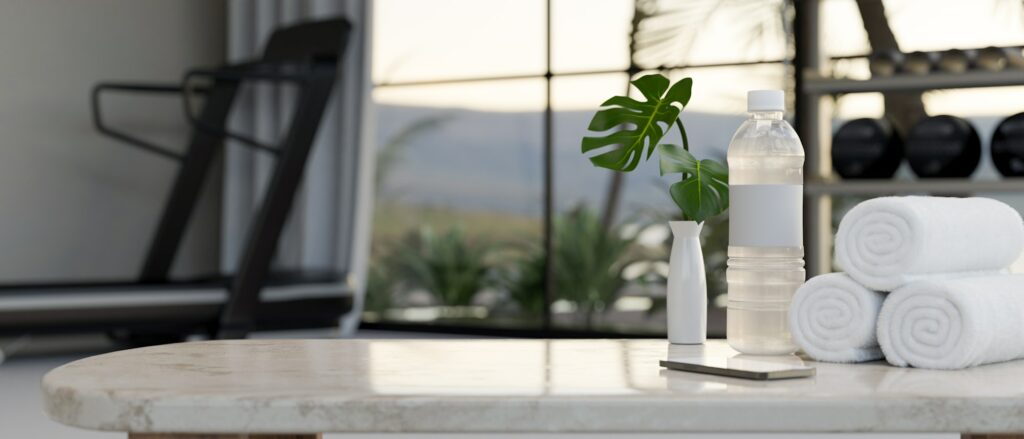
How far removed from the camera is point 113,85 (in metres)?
4.80

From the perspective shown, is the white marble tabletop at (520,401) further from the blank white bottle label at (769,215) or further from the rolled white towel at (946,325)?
the blank white bottle label at (769,215)

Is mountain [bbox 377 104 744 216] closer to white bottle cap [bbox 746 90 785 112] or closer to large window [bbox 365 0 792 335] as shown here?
large window [bbox 365 0 792 335]

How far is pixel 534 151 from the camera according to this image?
555 cm

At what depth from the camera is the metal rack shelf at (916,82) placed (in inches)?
165

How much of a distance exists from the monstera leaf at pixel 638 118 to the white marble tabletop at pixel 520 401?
1.28 feet

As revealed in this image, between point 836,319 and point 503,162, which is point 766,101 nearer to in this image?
point 836,319

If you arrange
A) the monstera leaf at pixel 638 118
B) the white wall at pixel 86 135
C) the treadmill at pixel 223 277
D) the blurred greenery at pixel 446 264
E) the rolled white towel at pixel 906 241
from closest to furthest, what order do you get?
the rolled white towel at pixel 906 241
the monstera leaf at pixel 638 118
the treadmill at pixel 223 277
the white wall at pixel 86 135
the blurred greenery at pixel 446 264

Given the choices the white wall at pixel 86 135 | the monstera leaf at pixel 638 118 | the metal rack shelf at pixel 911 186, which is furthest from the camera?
the white wall at pixel 86 135

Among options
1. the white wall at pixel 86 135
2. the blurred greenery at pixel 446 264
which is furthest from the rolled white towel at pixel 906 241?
the white wall at pixel 86 135

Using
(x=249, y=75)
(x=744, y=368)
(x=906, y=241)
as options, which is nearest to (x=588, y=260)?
(x=249, y=75)

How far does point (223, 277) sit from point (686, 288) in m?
3.84

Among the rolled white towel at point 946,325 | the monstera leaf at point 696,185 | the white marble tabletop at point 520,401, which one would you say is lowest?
the white marble tabletop at point 520,401

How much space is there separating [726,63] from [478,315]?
1574 mm

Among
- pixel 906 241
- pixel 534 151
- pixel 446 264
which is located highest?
pixel 534 151
